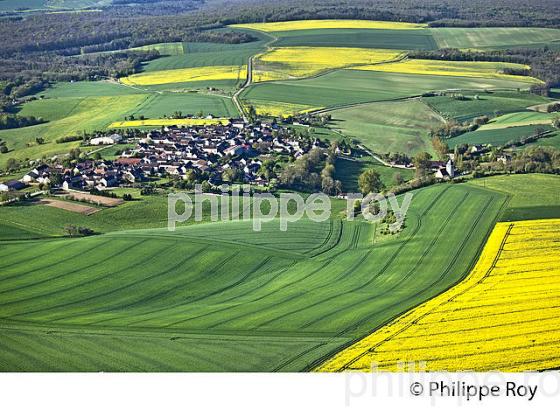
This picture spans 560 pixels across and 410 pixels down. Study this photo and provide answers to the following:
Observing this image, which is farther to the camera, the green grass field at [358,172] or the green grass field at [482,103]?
the green grass field at [482,103]

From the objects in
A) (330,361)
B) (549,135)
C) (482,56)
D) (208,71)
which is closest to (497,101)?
(482,56)

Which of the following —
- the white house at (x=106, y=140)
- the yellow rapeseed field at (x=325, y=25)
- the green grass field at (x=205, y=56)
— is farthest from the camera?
the yellow rapeseed field at (x=325, y=25)

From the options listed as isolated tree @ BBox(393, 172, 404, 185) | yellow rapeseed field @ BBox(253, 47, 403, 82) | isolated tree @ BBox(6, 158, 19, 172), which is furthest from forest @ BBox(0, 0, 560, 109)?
isolated tree @ BBox(393, 172, 404, 185)

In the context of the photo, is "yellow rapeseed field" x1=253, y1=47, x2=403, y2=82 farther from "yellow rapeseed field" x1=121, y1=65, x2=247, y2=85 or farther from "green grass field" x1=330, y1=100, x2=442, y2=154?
"green grass field" x1=330, y1=100, x2=442, y2=154

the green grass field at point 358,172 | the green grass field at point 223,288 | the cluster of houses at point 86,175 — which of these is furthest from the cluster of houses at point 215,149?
the green grass field at point 223,288

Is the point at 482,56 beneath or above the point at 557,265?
above

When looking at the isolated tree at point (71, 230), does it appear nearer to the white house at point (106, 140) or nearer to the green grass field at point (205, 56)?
the white house at point (106, 140)

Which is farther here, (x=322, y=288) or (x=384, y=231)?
(x=384, y=231)

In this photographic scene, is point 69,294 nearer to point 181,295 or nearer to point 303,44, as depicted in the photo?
point 181,295
